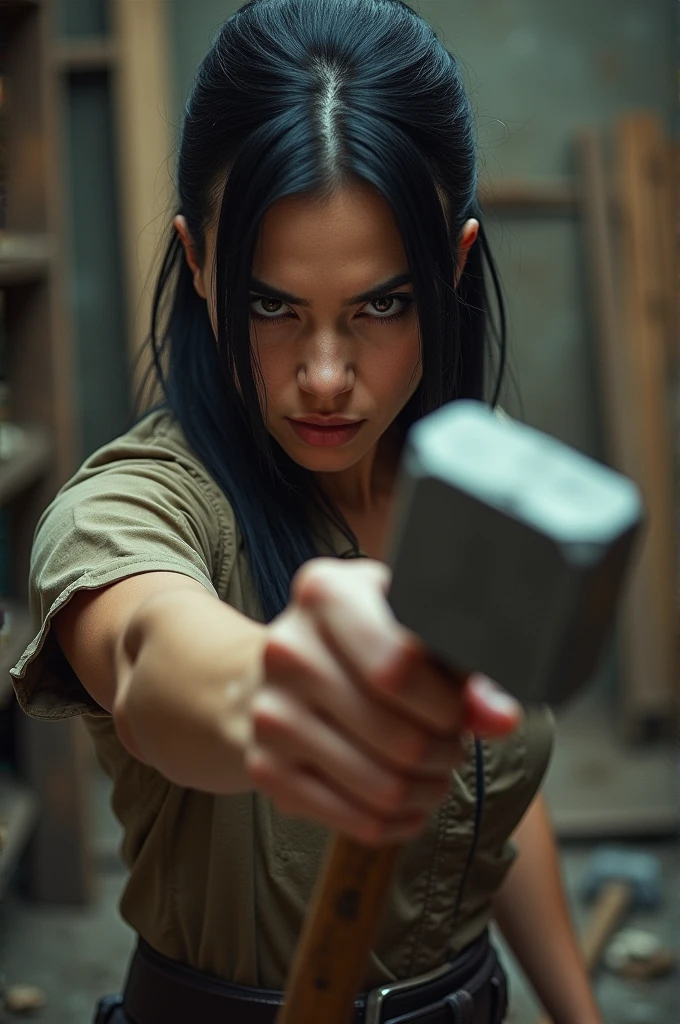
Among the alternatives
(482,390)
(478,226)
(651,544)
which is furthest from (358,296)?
(651,544)

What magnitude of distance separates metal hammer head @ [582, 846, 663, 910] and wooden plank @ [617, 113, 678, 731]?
53 centimetres

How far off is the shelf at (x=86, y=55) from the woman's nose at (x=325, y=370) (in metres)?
2.17

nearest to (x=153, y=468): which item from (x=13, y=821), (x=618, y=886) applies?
(x=13, y=821)

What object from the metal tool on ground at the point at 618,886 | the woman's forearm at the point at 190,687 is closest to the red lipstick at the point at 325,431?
the woman's forearm at the point at 190,687

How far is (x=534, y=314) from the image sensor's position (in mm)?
3199

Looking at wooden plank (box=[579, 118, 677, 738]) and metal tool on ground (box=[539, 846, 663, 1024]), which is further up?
wooden plank (box=[579, 118, 677, 738])

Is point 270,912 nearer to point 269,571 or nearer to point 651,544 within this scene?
point 269,571

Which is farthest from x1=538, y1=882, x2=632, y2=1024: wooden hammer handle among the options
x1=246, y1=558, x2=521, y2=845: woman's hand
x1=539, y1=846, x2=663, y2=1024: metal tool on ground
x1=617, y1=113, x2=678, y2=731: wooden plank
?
x1=246, y1=558, x2=521, y2=845: woman's hand

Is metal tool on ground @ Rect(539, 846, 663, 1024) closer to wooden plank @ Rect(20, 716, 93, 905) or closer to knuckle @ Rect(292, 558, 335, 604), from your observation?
wooden plank @ Rect(20, 716, 93, 905)

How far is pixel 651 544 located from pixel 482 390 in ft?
6.62

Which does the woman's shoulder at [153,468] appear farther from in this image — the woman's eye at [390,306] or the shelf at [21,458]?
the shelf at [21,458]

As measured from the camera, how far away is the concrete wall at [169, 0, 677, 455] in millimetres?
3023

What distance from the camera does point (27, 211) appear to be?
8.08 feet

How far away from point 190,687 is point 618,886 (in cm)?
216
